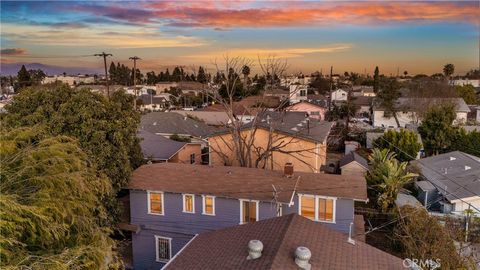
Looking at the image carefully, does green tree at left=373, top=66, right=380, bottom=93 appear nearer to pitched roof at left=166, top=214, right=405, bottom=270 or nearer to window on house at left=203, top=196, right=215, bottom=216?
→ window on house at left=203, top=196, right=215, bottom=216

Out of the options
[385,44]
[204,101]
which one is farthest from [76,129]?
[204,101]

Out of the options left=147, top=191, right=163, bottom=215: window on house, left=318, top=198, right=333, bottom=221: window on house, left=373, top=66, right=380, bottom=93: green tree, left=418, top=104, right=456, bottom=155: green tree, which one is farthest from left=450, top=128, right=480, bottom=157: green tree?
left=373, top=66, right=380, bottom=93: green tree

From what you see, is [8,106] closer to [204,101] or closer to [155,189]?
[155,189]

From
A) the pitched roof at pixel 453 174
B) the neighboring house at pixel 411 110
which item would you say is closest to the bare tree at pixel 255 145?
the pitched roof at pixel 453 174

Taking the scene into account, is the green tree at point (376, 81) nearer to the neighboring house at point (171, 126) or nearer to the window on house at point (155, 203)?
the neighboring house at point (171, 126)

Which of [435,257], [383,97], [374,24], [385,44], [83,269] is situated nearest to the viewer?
[83,269]

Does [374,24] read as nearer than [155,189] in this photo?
No
